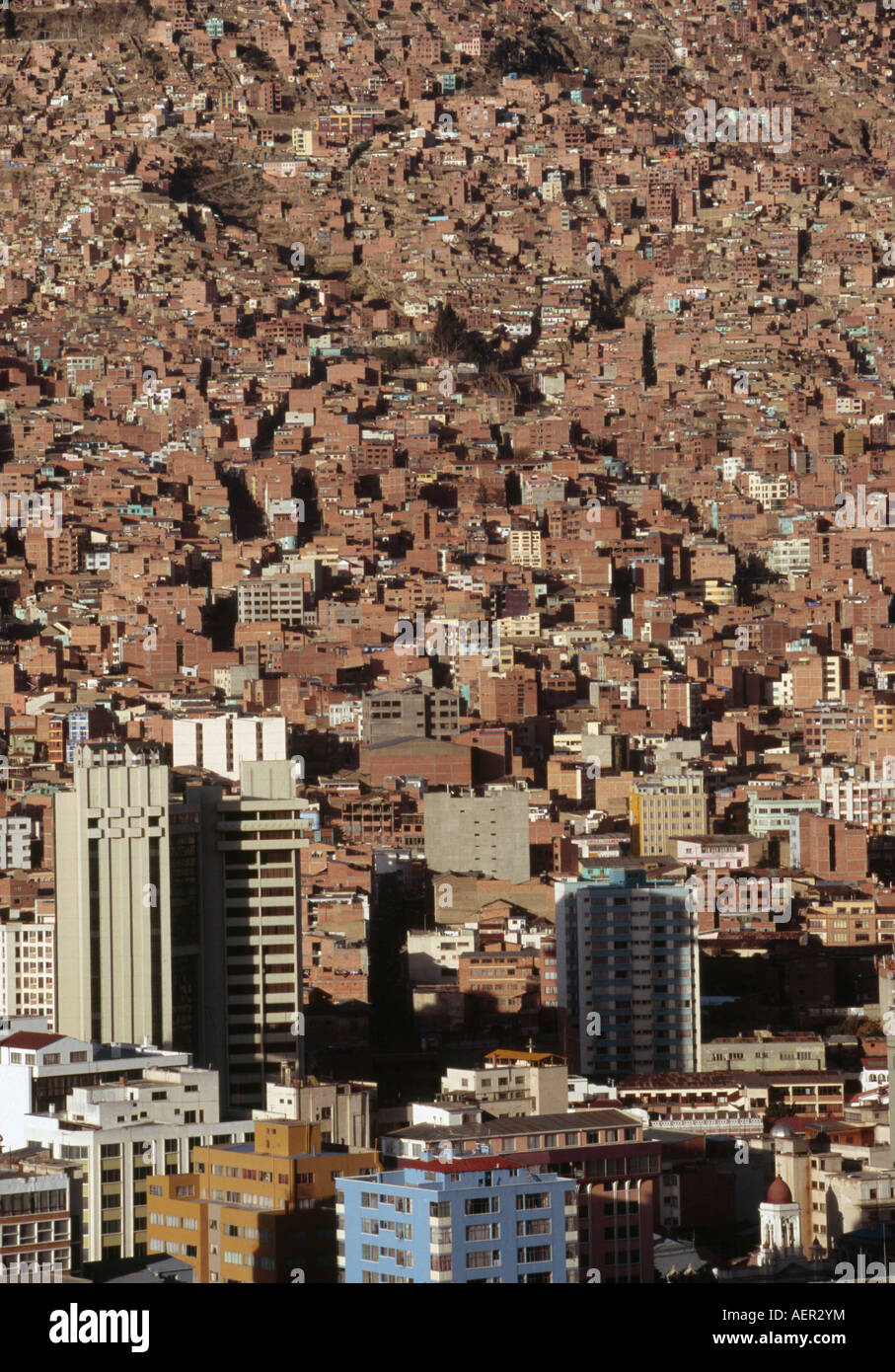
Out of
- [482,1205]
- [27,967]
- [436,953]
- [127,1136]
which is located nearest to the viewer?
[482,1205]

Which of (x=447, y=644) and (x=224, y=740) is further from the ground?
(x=447, y=644)

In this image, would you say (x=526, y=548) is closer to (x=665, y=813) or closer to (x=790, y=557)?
(x=790, y=557)

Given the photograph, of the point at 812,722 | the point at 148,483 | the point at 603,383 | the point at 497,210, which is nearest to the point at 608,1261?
the point at 812,722

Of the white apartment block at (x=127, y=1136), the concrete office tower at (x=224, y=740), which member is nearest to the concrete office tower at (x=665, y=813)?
the concrete office tower at (x=224, y=740)

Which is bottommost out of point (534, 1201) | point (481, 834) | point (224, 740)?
point (481, 834)

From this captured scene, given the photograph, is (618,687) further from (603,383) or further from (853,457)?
(603,383)

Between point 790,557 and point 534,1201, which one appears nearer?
Result: point 534,1201

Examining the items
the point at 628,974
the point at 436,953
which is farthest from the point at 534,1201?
the point at 436,953

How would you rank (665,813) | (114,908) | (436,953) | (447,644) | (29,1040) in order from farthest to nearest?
(447,644), (665,813), (436,953), (114,908), (29,1040)
